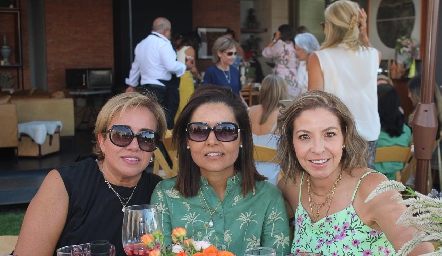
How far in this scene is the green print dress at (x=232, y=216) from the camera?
7.73ft

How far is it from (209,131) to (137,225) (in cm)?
67

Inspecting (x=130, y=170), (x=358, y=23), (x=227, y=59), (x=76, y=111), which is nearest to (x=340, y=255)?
(x=130, y=170)

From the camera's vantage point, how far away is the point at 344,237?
225cm

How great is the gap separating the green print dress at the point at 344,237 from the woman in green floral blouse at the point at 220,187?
0.11 m

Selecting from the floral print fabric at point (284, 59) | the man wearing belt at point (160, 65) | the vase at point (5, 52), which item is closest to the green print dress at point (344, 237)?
the man wearing belt at point (160, 65)

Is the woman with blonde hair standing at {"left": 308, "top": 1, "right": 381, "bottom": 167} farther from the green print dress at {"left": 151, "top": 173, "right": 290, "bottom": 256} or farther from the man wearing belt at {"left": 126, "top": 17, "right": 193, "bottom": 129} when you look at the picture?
the man wearing belt at {"left": 126, "top": 17, "right": 193, "bottom": 129}

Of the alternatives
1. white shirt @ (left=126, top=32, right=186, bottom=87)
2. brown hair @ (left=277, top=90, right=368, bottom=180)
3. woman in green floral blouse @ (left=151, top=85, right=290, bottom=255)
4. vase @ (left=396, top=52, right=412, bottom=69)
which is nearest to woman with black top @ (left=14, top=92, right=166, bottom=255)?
woman in green floral blouse @ (left=151, top=85, right=290, bottom=255)

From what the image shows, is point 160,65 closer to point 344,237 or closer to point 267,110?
point 267,110

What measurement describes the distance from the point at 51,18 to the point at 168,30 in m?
6.02

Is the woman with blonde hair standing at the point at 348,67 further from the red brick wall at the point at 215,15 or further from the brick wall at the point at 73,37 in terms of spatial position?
the red brick wall at the point at 215,15

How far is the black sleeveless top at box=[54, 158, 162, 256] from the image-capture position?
240cm

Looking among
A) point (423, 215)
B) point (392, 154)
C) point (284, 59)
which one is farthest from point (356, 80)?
point (284, 59)

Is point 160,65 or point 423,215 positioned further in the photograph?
point 160,65

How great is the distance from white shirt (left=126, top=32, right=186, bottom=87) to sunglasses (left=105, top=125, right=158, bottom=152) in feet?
16.6
